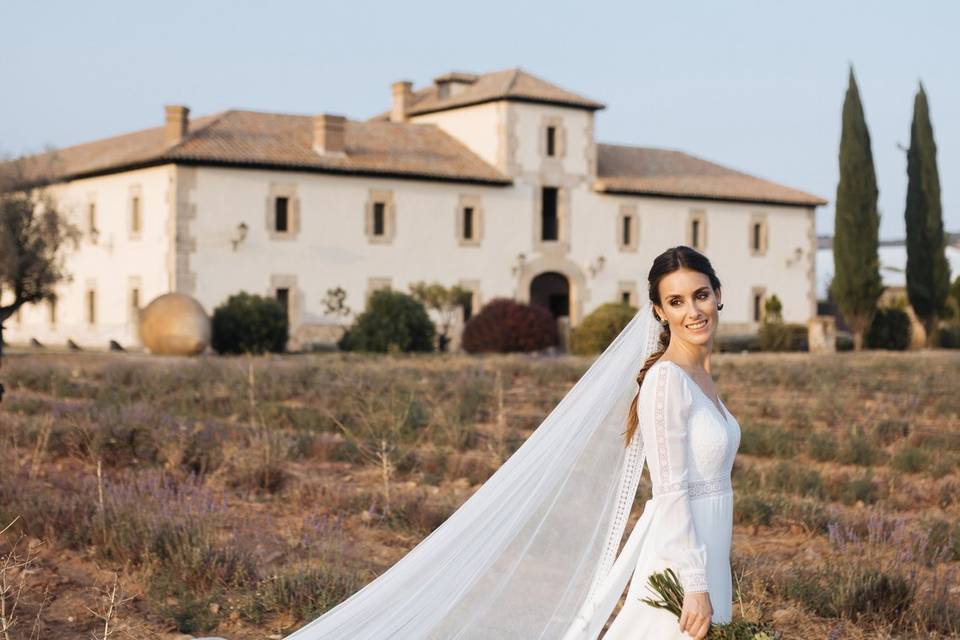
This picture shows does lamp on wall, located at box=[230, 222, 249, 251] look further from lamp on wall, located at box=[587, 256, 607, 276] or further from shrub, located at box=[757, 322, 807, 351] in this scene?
shrub, located at box=[757, 322, 807, 351]

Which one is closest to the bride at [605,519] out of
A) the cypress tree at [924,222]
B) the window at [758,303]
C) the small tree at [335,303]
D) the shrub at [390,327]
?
the shrub at [390,327]

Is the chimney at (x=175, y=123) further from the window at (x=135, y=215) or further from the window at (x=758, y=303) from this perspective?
the window at (x=758, y=303)

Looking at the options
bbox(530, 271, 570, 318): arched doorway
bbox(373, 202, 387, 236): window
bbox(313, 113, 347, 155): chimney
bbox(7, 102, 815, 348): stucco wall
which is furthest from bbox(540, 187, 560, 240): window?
bbox(313, 113, 347, 155): chimney

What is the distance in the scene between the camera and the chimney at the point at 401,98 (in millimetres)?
41688

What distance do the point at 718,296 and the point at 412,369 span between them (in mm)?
17150

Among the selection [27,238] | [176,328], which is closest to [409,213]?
[176,328]

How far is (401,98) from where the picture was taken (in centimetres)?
4178

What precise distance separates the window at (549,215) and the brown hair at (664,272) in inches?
1367

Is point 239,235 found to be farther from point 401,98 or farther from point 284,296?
point 401,98

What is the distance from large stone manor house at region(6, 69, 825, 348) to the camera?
33.0 metres

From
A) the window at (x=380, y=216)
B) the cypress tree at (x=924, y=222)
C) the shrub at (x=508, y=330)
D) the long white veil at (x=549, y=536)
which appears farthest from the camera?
the cypress tree at (x=924, y=222)

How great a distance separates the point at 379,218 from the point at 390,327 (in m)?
7.22

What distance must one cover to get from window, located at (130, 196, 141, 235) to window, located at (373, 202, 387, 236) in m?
6.37

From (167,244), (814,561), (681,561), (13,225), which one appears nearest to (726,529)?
(681,561)
